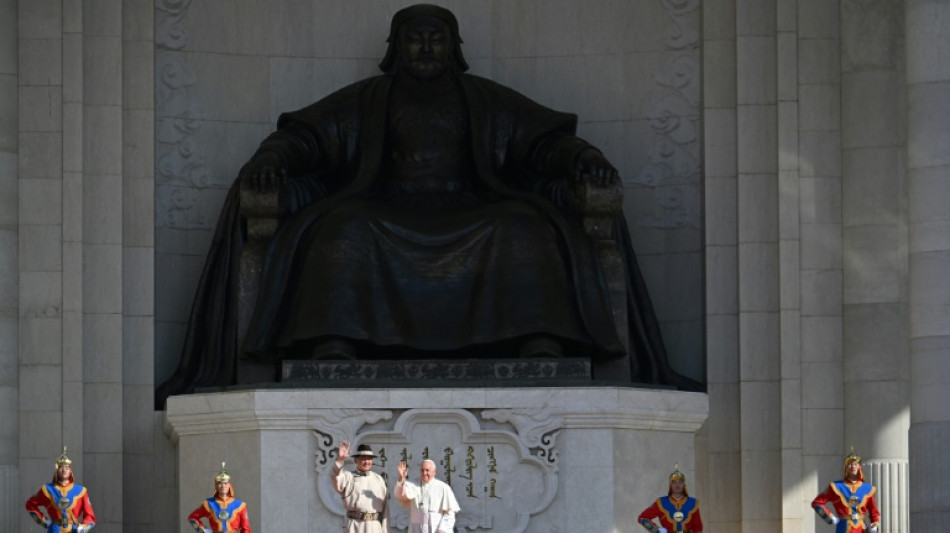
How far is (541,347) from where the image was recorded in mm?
20125

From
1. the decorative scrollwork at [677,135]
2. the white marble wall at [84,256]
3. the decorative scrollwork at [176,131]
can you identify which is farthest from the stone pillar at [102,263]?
the decorative scrollwork at [677,135]

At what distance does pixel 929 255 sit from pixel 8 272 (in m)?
7.29

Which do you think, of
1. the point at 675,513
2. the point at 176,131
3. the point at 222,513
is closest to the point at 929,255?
the point at 675,513

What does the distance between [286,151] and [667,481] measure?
4124mm

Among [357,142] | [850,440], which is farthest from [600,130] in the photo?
[850,440]

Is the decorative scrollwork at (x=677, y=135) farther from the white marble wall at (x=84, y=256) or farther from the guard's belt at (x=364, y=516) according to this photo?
the guard's belt at (x=364, y=516)

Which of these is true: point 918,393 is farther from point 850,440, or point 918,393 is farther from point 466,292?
point 466,292

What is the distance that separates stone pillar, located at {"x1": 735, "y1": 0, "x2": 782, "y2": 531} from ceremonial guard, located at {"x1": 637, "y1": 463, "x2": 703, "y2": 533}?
224 centimetres

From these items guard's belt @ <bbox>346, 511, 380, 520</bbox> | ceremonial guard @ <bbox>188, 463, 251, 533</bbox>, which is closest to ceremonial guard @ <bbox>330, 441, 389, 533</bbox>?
guard's belt @ <bbox>346, 511, 380, 520</bbox>

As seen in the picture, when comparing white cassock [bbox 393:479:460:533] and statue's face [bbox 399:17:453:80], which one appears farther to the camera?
statue's face [bbox 399:17:453:80]

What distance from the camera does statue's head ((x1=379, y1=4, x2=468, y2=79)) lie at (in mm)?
21766

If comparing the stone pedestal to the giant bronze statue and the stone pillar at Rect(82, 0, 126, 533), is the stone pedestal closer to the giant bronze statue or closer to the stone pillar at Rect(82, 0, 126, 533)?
the giant bronze statue

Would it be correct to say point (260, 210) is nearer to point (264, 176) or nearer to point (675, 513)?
point (264, 176)

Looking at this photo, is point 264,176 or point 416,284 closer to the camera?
point 264,176
